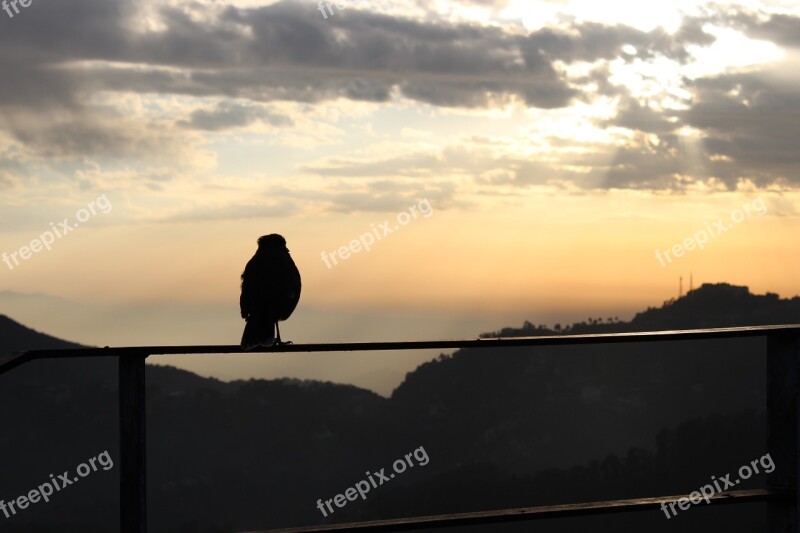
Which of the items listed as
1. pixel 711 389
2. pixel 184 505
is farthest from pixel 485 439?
pixel 184 505

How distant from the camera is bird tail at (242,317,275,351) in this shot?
14.3 ft

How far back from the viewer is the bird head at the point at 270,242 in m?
5.55

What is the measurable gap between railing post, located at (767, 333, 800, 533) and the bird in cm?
229

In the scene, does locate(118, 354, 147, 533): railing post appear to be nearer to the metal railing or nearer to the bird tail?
the metal railing

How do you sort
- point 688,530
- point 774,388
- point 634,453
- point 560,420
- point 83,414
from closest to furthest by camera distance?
point 774,388 → point 688,530 → point 634,453 → point 83,414 → point 560,420

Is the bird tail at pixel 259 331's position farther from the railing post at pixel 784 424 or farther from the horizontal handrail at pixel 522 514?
the railing post at pixel 784 424

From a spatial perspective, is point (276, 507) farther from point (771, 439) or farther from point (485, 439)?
point (771, 439)

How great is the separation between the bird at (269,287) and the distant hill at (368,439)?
12143 cm

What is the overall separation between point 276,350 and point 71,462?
17892cm

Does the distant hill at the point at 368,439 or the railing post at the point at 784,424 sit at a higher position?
the railing post at the point at 784,424

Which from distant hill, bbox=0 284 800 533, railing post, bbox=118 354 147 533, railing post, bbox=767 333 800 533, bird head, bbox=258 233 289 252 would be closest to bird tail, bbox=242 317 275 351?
bird head, bbox=258 233 289 252

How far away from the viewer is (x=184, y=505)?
149 metres

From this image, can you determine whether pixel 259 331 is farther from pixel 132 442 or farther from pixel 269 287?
pixel 132 442

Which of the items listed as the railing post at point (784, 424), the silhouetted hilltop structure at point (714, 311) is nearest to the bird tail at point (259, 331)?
the railing post at point (784, 424)
